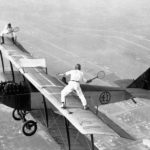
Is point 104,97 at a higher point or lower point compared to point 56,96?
lower

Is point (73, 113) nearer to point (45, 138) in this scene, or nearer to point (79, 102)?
point (79, 102)

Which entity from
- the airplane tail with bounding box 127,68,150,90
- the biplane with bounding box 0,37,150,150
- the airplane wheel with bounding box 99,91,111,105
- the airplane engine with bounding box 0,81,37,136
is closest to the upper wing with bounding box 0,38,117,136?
the biplane with bounding box 0,37,150,150

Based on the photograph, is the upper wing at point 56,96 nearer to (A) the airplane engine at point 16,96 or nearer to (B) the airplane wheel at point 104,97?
(A) the airplane engine at point 16,96

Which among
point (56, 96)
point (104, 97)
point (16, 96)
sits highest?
point (56, 96)

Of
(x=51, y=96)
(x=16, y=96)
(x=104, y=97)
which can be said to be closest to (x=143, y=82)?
(x=104, y=97)

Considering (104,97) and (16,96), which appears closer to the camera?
(16,96)

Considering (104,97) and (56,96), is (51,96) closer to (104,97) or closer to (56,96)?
(56,96)

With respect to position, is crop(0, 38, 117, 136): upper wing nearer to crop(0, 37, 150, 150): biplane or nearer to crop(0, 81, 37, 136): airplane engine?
crop(0, 37, 150, 150): biplane

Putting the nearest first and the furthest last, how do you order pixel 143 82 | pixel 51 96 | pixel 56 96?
pixel 51 96 → pixel 56 96 → pixel 143 82
